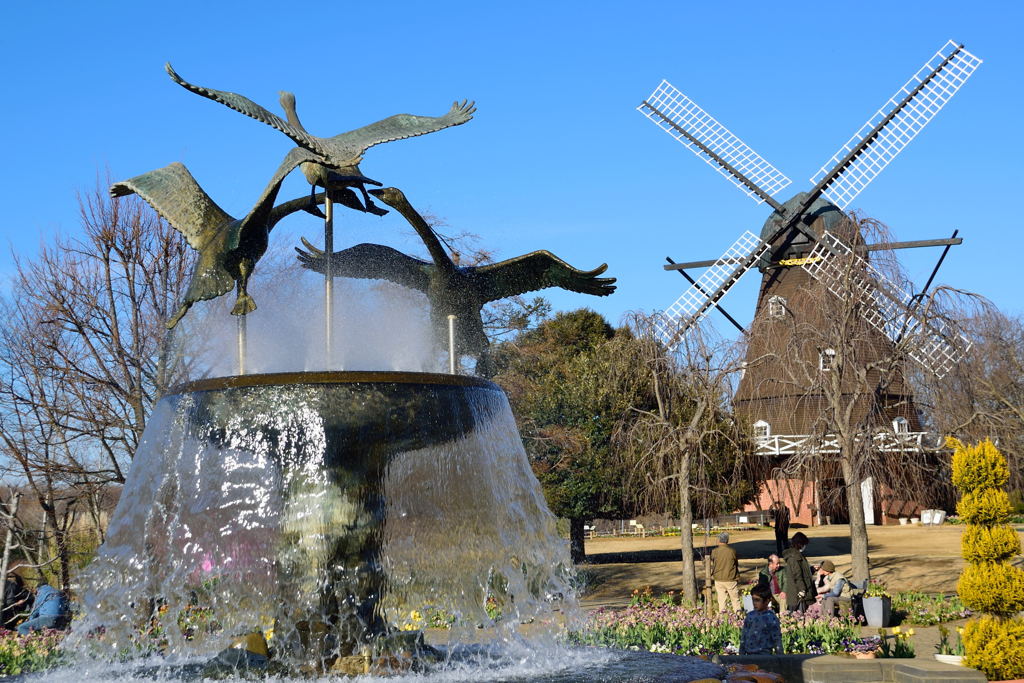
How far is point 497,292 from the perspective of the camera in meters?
8.65

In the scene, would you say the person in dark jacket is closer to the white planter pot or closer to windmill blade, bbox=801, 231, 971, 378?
the white planter pot

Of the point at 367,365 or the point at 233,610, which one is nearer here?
the point at 233,610

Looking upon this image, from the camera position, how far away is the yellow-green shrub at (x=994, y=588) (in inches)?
403

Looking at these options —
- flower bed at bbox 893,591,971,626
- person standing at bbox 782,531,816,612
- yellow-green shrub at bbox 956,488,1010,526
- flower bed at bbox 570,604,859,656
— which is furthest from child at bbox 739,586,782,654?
flower bed at bbox 893,591,971,626

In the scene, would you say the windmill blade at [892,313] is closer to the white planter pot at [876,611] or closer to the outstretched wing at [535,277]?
the white planter pot at [876,611]

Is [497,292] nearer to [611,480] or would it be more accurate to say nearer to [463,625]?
[463,625]

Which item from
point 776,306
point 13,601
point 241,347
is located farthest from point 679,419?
point 241,347

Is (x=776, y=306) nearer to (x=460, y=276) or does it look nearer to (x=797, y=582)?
(x=797, y=582)

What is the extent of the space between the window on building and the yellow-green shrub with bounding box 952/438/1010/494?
35.0ft

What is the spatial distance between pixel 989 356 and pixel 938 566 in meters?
5.05

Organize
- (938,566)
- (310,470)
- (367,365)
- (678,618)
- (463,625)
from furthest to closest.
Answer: (938,566), (678,618), (367,365), (463,625), (310,470)

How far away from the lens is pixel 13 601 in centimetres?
1534

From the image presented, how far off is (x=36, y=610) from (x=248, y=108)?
9735 mm

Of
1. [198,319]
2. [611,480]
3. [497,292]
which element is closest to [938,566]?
[611,480]
